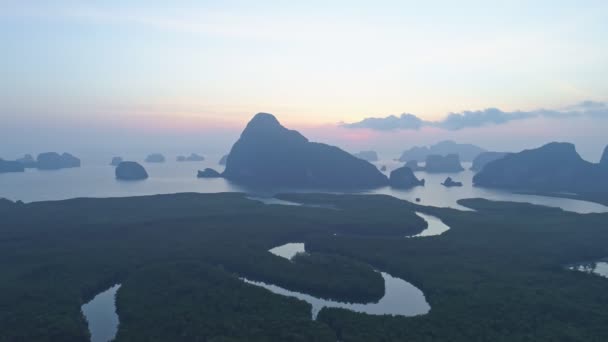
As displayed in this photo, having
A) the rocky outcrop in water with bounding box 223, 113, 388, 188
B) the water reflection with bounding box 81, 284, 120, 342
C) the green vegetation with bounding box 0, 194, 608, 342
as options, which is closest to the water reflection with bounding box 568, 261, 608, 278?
the green vegetation with bounding box 0, 194, 608, 342

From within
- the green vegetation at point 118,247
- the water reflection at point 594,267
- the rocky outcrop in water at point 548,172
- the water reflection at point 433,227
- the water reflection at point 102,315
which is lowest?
the water reflection at point 102,315

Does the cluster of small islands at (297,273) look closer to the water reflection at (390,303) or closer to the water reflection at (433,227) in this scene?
the water reflection at (390,303)

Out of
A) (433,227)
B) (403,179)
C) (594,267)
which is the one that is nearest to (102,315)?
(594,267)

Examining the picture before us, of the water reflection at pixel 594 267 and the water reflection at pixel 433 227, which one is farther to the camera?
the water reflection at pixel 433 227

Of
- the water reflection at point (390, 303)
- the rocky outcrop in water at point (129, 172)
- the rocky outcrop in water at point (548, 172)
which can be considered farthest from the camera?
the rocky outcrop in water at point (129, 172)

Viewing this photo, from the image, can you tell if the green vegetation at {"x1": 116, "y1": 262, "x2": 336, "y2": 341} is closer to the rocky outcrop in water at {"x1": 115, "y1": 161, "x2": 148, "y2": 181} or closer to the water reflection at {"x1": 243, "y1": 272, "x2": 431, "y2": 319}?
the water reflection at {"x1": 243, "y1": 272, "x2": 431, "y2": 319}

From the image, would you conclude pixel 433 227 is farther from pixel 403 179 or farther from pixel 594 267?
pixel 403 179

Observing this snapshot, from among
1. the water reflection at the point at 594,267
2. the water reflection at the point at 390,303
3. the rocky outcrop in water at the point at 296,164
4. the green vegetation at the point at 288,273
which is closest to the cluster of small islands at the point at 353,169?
the rocky outcrop in water at the point at 296,164
